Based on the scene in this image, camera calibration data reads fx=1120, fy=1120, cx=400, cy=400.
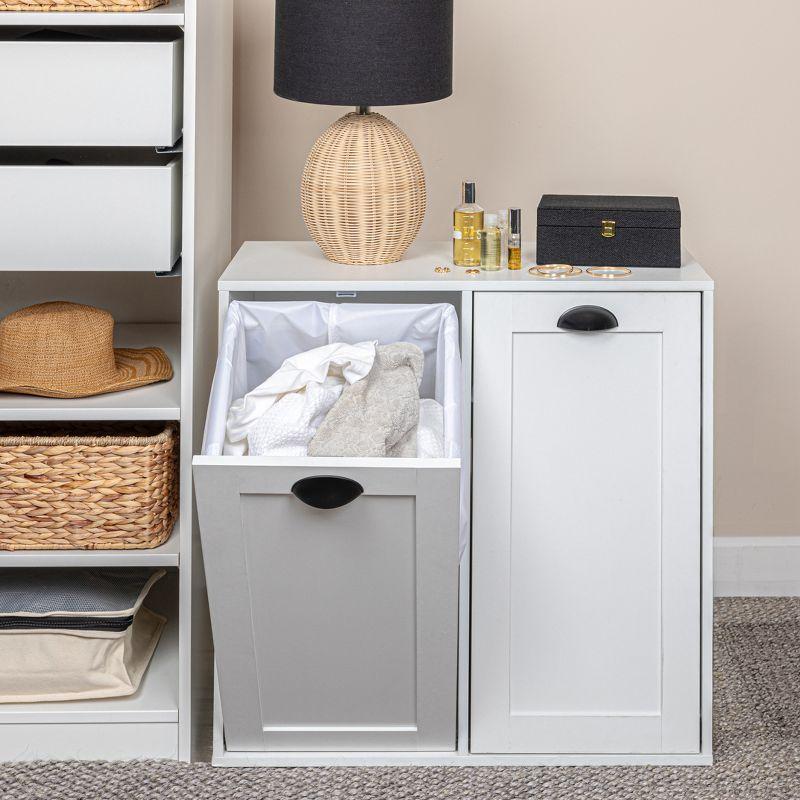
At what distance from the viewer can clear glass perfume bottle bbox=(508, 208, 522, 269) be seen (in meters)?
1.95

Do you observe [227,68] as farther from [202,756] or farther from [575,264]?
[202,756]

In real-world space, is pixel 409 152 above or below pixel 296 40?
below

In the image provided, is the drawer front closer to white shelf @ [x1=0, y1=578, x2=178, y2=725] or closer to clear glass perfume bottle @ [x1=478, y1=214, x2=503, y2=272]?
white shelf @ [x1=0, y1=578, x2=178, y2=725]

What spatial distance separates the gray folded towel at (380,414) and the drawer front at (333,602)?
0.12m

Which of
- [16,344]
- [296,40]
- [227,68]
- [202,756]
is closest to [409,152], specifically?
[296,40]

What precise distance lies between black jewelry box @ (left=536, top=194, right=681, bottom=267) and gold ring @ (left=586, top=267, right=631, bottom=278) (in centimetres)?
2

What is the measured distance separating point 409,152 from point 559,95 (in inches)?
22.2

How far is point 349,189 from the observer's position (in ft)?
6.39

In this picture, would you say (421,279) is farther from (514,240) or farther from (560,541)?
(560,541)

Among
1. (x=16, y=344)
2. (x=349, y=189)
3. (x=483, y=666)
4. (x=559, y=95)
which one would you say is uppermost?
(x=559, y=95)

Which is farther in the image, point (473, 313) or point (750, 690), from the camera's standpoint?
point (750, 690)

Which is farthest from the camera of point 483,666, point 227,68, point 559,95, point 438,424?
point 559,95

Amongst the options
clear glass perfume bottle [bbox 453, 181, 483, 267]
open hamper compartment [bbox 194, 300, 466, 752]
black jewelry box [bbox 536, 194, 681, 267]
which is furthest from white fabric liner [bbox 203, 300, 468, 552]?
black jewelry box [bbox 536, 194, 681, 267]

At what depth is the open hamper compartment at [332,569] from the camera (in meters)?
1.58
